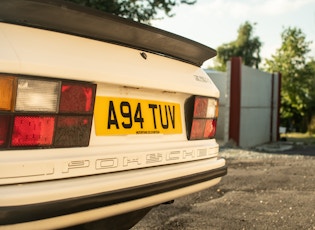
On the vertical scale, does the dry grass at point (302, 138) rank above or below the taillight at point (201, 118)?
above

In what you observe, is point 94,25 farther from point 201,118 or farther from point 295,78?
point 295,78

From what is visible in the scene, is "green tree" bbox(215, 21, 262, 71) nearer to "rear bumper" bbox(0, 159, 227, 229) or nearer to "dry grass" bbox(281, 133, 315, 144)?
"dry grass" bbox(281, 133, 315, 144)

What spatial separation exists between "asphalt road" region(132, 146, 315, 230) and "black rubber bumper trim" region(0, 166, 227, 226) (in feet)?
4.80

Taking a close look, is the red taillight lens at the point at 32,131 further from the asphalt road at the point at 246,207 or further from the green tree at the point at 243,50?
the green tree at the point at 243,50

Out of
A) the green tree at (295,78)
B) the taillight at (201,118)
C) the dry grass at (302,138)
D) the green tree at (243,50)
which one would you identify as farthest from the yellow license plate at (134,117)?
the green tree at (243,50)

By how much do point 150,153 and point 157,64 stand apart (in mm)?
522

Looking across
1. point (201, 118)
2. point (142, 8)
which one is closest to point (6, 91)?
point (201, 118)

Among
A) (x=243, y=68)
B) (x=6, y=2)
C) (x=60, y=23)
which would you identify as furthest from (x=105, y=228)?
(x=243, y=68)

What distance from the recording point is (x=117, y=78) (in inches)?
81.9

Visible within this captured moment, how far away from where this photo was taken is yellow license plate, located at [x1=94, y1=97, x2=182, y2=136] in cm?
206

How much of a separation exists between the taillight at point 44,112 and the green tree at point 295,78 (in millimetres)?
25716

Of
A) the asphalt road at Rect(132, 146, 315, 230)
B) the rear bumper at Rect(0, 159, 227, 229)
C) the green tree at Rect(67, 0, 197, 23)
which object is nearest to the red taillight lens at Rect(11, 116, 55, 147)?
the rear bumper at Rect(0, 159, 227, 229)

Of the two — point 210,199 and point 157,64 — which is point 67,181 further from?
point 210,199

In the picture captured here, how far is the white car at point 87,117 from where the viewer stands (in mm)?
1687
